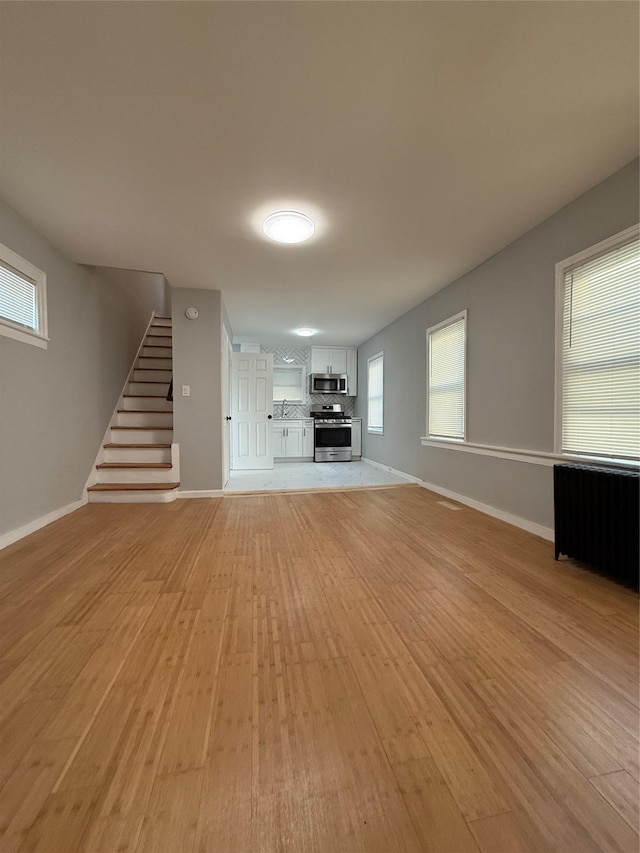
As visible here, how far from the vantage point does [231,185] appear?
6.87 feet

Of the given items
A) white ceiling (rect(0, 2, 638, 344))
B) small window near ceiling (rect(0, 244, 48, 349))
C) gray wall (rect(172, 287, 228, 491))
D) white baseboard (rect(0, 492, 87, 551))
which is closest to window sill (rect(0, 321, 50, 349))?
small window near ceiling (rect(0, 244, 48, 349))

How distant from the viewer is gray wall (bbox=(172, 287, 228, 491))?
3.86 m

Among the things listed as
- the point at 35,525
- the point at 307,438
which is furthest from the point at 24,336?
the point at 307,438

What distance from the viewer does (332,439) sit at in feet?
22.2

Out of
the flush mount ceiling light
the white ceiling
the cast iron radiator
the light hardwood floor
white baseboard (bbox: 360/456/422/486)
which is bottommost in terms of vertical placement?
the light hardwood floor

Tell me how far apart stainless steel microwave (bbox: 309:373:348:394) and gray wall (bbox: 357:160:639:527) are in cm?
296

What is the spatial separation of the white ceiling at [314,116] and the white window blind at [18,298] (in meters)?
0.47

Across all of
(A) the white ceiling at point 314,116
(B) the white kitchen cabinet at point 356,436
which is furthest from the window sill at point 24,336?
(B) the white kitchen cabinet at point 356,436

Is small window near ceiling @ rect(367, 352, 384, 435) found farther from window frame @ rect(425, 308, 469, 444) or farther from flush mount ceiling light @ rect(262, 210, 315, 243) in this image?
flush mount ceiling light @ rect(262, 210, 315, 243)

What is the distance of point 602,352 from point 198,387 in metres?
3.70

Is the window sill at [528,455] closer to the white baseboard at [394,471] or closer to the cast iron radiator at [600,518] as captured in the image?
the cast iron radiator at [600,518]

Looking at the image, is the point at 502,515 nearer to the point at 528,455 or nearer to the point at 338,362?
the point at 528,455

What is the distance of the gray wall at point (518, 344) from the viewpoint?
222 cm

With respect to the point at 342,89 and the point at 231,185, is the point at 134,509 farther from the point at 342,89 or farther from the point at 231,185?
the point at 342,89
